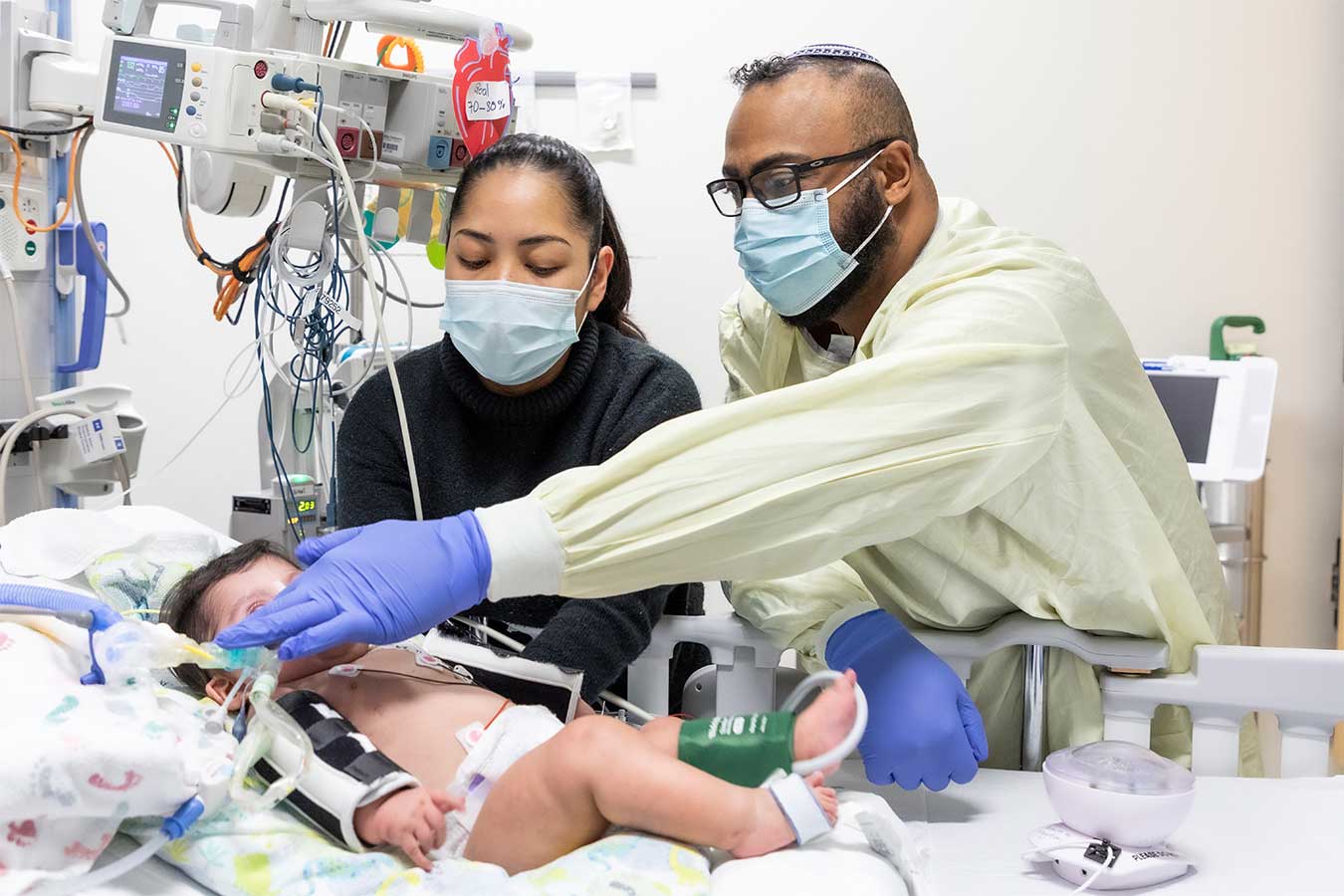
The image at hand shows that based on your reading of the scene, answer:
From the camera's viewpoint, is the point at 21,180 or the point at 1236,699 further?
the point at 21,180

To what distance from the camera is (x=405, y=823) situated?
3.88ft

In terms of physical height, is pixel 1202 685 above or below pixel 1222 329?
below

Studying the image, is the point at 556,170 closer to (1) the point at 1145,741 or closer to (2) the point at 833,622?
(2) the point at 833,622

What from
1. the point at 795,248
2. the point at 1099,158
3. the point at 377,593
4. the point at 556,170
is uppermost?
the point at 1099,158

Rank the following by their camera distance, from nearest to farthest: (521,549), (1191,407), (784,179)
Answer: (521,549), (784,179), (1191,407)

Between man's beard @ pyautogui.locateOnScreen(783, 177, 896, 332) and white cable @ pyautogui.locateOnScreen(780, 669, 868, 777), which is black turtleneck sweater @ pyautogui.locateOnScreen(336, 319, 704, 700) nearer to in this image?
man's beard @ pyautogui.locateOnScreen(783, 177, 896, 332)

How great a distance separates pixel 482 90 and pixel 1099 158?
7.69 ft

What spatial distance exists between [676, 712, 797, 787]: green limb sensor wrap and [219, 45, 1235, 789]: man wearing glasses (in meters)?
0.18

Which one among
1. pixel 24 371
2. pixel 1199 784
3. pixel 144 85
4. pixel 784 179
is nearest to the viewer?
pixel 1199 784

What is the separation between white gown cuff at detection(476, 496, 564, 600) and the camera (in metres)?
1.26

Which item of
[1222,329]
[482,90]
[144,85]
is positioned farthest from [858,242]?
[1222,329]

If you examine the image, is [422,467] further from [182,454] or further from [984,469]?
[182,454]

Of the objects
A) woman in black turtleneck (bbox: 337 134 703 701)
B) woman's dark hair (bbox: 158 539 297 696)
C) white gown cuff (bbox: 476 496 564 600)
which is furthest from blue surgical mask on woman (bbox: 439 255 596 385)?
white gown cuff (bbox: 476 496 564 600)

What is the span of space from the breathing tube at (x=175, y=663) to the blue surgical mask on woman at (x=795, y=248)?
864 millimetres
